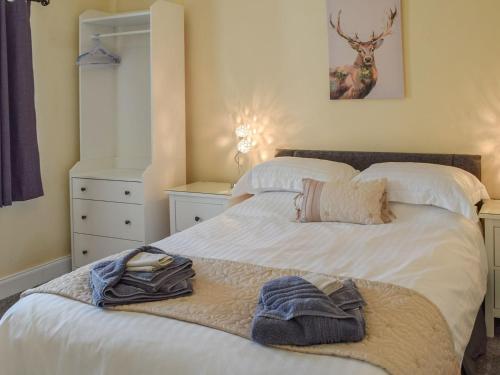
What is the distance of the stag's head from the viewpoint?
3471mm

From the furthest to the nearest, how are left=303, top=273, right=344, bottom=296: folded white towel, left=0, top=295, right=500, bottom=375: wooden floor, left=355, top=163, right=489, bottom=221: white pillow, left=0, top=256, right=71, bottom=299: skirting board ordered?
left=0, top=256, right=71, bottom=299: skirting board < left=355, top=163, right=489, bottom=221: white pillow < left=0, top=295, right=500, bottom=375: wooden floor < left=303, top=273, right=344, bottom=296: folded white towel

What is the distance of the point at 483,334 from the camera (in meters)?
2.73

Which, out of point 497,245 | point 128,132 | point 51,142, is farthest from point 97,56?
point 497,245

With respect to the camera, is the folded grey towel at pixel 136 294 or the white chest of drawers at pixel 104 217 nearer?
the folded grey towel at pixel 136 294

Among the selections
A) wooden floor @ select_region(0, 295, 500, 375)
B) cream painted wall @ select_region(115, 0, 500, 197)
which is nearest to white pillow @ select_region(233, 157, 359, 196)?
cream painted wall @ select_region(115, 0, 500, 197)

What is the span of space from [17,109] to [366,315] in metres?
2.76

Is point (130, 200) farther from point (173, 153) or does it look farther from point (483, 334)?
point (483, 334)

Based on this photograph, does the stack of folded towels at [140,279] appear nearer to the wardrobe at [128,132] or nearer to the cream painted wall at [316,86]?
the wardrobe at [128,132]

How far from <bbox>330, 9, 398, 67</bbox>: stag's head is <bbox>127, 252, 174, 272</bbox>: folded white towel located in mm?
2085

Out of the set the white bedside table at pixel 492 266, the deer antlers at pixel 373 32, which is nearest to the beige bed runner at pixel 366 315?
the white bedside table at pixel 492 266

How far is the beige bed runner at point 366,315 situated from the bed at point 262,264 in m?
0.04

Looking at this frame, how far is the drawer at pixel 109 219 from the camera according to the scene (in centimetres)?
393

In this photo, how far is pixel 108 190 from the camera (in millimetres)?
3988

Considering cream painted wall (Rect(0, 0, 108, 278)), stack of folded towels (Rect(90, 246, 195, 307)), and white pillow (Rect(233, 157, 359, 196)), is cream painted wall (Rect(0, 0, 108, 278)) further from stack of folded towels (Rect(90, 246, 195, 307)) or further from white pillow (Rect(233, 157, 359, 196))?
stack of folded towels (Rect(90, 246, 195, 307))
